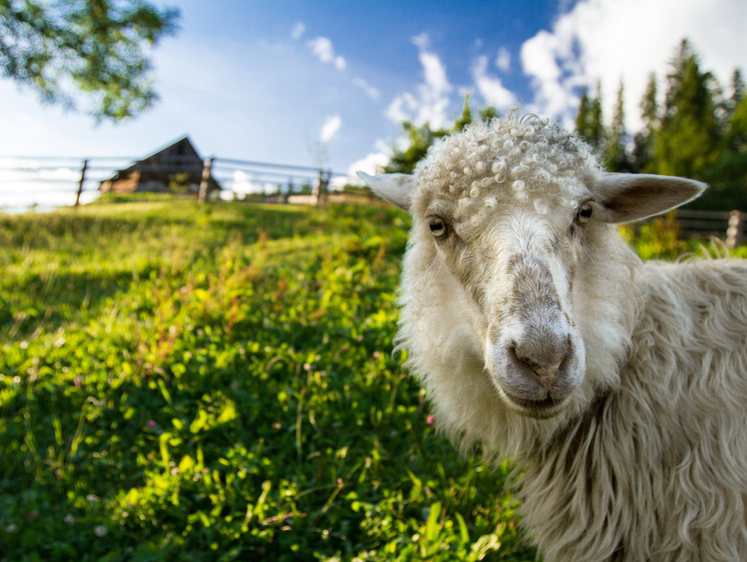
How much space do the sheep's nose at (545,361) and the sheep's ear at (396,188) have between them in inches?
47.9

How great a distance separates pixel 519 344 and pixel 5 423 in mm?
4318

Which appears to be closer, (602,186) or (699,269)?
(602,186)

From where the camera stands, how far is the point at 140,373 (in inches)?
155

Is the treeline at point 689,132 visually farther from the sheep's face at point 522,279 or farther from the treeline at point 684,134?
the sheep's face at point 522,279

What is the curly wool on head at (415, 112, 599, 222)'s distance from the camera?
1794 mm

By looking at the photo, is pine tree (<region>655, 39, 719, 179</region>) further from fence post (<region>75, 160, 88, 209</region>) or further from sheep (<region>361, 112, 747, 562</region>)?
sheep (<region>361, 112, 747, 562</region>)

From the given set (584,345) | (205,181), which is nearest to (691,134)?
(205,181)

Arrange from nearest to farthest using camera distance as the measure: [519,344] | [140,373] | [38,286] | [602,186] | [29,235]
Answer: [519,344]
[602,186]
[140,373]
[38,286]
[29,235]

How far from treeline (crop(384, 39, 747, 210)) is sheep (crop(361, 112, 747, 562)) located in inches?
475

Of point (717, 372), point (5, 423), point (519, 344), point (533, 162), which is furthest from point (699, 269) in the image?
point (5, 423)

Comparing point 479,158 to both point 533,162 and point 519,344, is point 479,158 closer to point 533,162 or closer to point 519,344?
point 533,162

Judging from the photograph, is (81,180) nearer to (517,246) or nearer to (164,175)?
(164,175)

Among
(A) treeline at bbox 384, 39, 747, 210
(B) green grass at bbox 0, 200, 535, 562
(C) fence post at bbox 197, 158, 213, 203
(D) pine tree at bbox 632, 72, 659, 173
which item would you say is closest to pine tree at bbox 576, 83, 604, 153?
(A) treeline at bbox 384, 39, 747, 210

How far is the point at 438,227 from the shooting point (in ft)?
6.73
